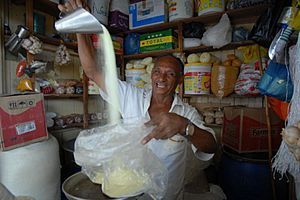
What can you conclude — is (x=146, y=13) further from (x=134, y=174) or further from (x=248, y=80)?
(x=134, y=174)

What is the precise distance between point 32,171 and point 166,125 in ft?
3.25

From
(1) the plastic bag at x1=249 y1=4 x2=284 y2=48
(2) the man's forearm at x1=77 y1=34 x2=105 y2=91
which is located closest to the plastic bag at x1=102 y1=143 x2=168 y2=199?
(2) the man's forearm at x1=77 y1=34 x2=105 y2=91

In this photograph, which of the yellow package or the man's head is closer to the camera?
the man's head

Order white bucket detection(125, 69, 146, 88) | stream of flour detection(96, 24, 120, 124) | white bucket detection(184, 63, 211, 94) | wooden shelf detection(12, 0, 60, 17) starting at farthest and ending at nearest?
white bucket detection(125, 69, 146, 88) < white bucket detection(184, 63, 211, 94) < wooden shelf detection(12, 0, 60, 17) < stream of flour detection(96, 24, 120, 124)

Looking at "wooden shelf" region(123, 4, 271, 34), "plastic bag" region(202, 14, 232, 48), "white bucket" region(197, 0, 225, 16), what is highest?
"white bucket" region(197, 0, 225, 16)

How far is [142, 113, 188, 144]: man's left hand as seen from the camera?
0.68 meters

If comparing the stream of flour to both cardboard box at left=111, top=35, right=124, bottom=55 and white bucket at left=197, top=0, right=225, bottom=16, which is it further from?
cardboard box at left=111, top=35, right=124, bottom=55

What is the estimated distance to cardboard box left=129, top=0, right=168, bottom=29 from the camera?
7.43ft

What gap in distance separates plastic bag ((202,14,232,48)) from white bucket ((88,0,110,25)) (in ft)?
3.72

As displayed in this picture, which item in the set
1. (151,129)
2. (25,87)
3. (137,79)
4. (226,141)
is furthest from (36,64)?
(226,141)

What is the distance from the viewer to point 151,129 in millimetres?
665

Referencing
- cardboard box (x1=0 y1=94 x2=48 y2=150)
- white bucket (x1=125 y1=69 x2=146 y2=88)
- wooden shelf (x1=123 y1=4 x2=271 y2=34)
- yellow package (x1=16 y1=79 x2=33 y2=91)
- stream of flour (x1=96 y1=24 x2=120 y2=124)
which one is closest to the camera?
stream of flour (x1=96 y1=24 x2=120 y2=124)

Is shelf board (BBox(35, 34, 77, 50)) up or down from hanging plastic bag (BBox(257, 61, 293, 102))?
up

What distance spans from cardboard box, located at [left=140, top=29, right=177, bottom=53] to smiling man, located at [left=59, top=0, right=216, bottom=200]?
3.49 feet
